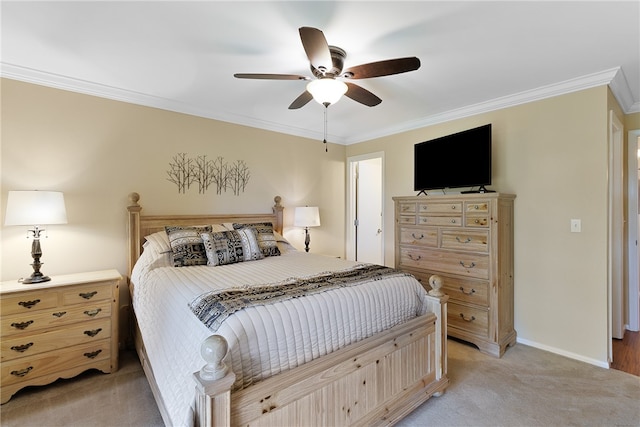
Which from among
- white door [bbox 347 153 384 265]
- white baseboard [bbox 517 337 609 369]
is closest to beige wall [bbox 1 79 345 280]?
white door [bbox 347 153 384 265]

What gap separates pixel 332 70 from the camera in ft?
6.61

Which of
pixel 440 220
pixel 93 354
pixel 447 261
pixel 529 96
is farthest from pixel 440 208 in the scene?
pixel 93 354

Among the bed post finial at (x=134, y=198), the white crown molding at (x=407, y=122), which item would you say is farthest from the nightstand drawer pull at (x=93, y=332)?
the white crown molding at (x=407, y=122)

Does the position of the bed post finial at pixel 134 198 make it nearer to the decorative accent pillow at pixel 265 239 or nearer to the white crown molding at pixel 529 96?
the decorative accent pillow at pixel 265 239

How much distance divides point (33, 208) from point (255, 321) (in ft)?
6.75

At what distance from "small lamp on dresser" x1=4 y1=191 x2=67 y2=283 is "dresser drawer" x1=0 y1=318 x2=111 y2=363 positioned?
41cm

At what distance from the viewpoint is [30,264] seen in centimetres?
Answer: 242

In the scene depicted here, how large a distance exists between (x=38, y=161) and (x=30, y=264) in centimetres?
85

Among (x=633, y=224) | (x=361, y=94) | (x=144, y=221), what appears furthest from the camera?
Result: (x=633, y=224)

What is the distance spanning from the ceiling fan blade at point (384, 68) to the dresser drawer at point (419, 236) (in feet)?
5.79

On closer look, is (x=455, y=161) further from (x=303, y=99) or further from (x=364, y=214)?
(x=364, y=214)

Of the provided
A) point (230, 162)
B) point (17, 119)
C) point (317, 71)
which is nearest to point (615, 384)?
point (317, 71)

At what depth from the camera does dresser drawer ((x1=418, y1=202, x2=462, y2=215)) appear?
114 inches

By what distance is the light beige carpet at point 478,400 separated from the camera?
6.10 ft
